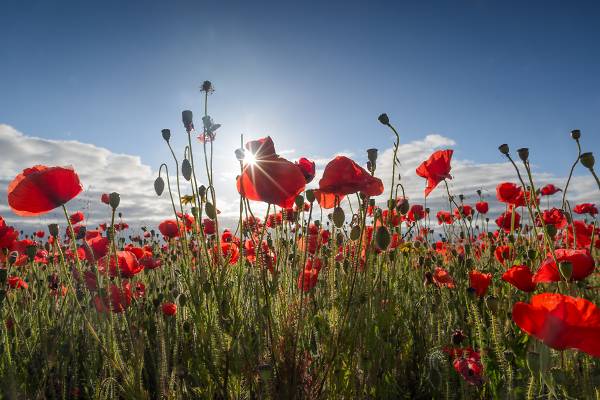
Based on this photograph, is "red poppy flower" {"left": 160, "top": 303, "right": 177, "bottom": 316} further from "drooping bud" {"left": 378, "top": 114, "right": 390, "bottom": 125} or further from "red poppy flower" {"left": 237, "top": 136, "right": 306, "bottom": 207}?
"drooping bud" {"left": 378, "top": 114, "right": 390, "bottom": 125}

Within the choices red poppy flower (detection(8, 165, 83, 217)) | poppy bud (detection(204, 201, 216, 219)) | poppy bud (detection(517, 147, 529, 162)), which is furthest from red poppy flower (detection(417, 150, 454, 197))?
red poppy flower (detection(8, 165, 83, 217))

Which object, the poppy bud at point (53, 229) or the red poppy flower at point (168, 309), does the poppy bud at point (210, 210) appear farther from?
the poppy bud at point (53, 229)

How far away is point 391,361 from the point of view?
71.9 inches

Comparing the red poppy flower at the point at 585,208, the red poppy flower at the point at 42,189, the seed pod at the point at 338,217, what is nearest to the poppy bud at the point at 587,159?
the seed pod at the point at 338,217

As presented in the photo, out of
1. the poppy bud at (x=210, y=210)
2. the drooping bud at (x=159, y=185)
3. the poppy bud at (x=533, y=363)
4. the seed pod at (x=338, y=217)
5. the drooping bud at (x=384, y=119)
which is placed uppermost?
the drooping bud at (x=384, y=119)

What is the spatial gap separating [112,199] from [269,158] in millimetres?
822

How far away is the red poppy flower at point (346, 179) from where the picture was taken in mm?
1185

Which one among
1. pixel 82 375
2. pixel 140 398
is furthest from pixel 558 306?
pixel 82 375

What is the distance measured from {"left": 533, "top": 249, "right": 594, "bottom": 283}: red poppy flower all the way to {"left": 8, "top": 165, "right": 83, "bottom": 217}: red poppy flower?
1.94 metres

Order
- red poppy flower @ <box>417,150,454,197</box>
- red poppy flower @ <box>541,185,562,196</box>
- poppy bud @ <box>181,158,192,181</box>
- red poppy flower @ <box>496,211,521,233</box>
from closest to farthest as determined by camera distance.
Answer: poppy bud @ <box>181,158,192,181</box>, red poppy flower @ <box>417,150,454,197</box>, red poppy flower @ <box>496,211,521,233</box>, red poppy flower @ <box>541,185,562,196</box>

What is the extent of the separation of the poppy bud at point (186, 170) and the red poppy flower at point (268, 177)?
0.99ft

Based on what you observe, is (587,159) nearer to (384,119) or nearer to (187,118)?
(384,119)

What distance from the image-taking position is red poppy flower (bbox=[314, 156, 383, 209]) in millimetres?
1185

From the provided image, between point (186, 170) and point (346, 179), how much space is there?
712mm
